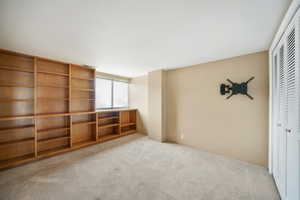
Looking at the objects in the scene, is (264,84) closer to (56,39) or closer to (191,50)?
(191,50)

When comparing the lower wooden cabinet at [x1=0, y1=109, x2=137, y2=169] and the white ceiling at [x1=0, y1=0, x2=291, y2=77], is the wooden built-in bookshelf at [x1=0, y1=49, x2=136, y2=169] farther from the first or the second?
the white ceiling at [x1=0, y1=0, x2=291, y2=77]

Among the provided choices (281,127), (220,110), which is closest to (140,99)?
(220,110)

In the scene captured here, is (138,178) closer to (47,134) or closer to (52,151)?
(52,151)

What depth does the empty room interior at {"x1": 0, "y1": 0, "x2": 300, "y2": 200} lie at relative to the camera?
4.44 feet

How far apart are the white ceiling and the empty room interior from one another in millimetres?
16

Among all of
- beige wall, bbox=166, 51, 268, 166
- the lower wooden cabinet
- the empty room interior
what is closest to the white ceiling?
the empty room interior

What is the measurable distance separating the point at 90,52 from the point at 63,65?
1.39 metres

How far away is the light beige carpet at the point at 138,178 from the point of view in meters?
1.63

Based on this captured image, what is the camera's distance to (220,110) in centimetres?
283

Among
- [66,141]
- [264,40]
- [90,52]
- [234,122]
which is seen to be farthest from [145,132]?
[264,40]

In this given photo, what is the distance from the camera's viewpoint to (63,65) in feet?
10.8

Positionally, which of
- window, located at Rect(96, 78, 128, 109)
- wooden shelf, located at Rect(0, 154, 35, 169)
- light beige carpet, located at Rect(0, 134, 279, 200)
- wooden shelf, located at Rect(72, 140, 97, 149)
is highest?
window, located at Rect(96, 78, 128, 109)

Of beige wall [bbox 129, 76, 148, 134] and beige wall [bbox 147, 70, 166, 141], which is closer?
beige wall [bbox 147, 70, 166, 141]

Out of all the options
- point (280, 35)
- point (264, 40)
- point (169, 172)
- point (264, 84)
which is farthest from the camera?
point (264, 84)
